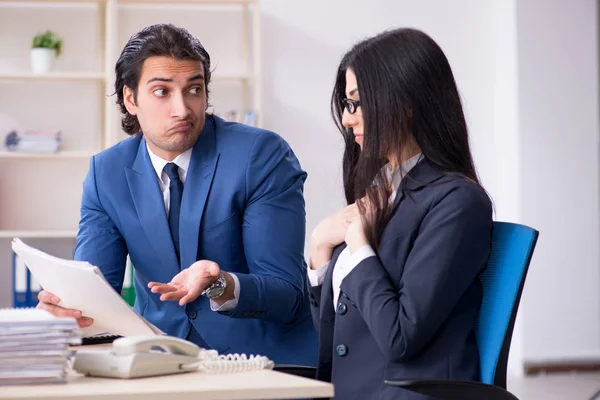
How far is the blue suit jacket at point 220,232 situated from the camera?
2.21 meters

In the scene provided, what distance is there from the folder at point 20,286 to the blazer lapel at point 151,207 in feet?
7.81

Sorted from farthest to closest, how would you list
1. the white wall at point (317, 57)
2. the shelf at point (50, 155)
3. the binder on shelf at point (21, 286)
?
the white wall at point (317, 57)
the shelf at point (50, 155)
the binder on shelf at point (21, 286)

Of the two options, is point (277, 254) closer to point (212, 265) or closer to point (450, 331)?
point (212, 265)

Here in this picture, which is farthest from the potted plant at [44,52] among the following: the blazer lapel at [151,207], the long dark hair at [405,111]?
the long dark hair at [405,111]

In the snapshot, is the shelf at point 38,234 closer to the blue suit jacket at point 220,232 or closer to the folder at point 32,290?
the folder at point 32,290

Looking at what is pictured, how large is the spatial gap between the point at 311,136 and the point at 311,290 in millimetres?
3359

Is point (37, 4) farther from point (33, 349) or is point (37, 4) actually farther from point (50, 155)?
point (33, 349)

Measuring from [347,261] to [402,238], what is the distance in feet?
0.40

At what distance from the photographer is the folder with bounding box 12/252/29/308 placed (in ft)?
14.7

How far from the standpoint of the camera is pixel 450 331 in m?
1.63

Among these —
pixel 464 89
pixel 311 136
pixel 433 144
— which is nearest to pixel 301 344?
pixel 433 144

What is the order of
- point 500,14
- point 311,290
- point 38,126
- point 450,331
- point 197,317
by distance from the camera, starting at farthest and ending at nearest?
point 500,14
point 38,126
point 197,317
point 311,290
point 450,331

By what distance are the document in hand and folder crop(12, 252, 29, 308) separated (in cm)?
284

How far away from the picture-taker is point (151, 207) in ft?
7.45
